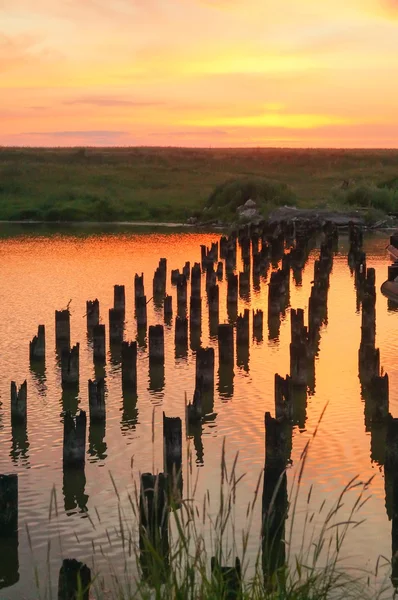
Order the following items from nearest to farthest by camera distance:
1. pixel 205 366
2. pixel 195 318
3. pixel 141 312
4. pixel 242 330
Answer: pixel 205 366
pixel 242 330
pixel 195 318
pixel 141 312

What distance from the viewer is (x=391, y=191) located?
74.0m

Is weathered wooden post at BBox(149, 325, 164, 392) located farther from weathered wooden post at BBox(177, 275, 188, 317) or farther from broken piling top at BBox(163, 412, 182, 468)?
broken piling top at BBox(163, 412, 182, 468)

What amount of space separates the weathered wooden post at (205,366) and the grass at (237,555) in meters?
5.61

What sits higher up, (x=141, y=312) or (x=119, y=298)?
(x=119, y=298)

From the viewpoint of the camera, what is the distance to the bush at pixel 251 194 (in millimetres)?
74250

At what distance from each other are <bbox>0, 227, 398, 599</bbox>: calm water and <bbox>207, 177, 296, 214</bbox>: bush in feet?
123

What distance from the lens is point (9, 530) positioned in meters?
12.5

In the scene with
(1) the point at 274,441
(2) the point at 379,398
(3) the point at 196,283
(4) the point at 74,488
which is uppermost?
(1) the point at 274,441

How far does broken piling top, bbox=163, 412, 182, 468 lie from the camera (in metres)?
13.4

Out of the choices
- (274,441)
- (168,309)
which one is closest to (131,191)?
(168,309)

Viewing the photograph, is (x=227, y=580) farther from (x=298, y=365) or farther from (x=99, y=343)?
(x=99, y=343)

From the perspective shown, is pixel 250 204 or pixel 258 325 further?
pixel 250 204

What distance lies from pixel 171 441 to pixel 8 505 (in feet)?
7.67

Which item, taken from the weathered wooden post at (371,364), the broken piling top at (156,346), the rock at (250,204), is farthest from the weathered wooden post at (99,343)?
the rock at (250,204)
